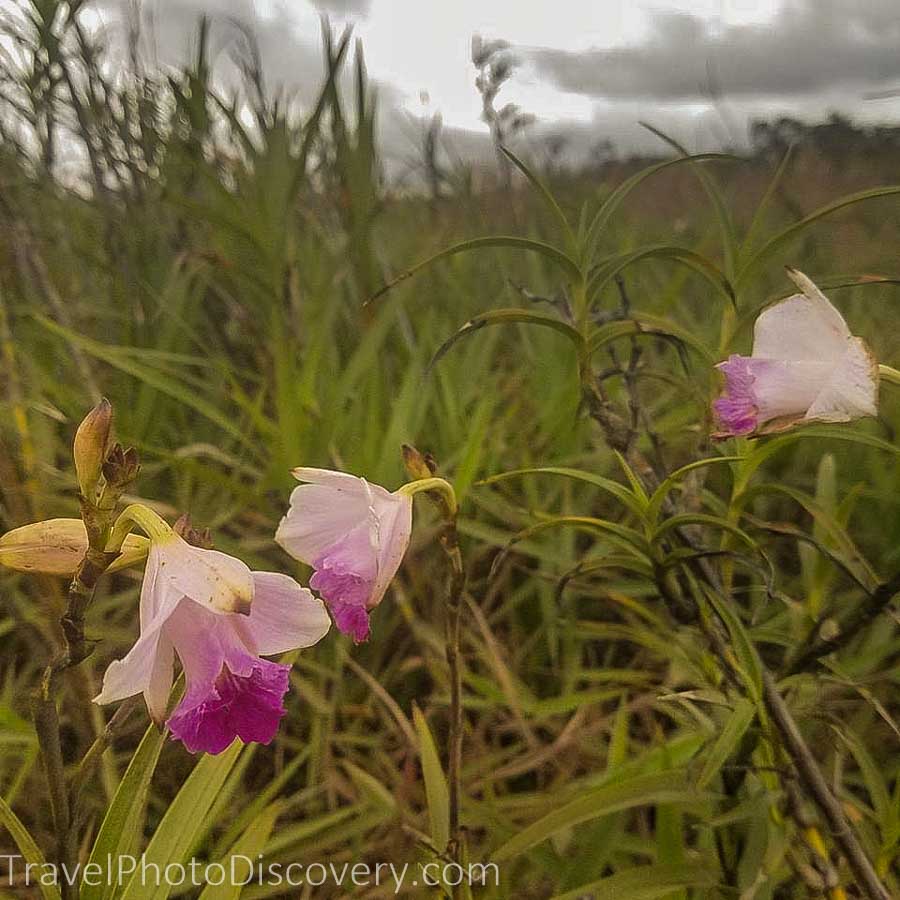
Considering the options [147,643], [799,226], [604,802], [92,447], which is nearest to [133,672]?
[147,643]

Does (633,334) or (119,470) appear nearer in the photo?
(119,470)

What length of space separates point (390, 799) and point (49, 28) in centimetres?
143

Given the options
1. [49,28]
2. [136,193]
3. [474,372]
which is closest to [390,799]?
[474,372]

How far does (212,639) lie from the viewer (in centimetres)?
42

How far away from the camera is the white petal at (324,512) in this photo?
0.49 m

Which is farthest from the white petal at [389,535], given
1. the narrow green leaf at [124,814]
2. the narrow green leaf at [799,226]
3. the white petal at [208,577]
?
the narrow green leaf at [799,226]

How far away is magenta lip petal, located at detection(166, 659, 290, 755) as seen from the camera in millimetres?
424

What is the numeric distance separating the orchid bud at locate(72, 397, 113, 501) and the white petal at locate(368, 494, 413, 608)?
17 cm

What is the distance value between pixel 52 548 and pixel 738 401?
1.54 feet

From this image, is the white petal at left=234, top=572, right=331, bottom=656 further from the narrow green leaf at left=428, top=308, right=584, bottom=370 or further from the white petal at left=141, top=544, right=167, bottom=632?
the narrow green leaf at left=428, top=308, right=584, bottom=370

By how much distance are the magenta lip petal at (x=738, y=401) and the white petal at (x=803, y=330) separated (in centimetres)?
2

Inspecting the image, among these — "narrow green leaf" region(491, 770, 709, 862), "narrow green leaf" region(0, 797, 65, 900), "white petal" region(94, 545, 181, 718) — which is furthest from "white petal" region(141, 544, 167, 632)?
"narrow green leaf" region(491, 770, 709, 862)

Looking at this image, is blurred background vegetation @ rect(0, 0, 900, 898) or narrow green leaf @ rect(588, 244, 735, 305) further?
blurred background vegetation @ rect(0, 0, 900, 898)

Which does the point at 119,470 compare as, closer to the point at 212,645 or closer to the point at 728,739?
the point at 212,645
